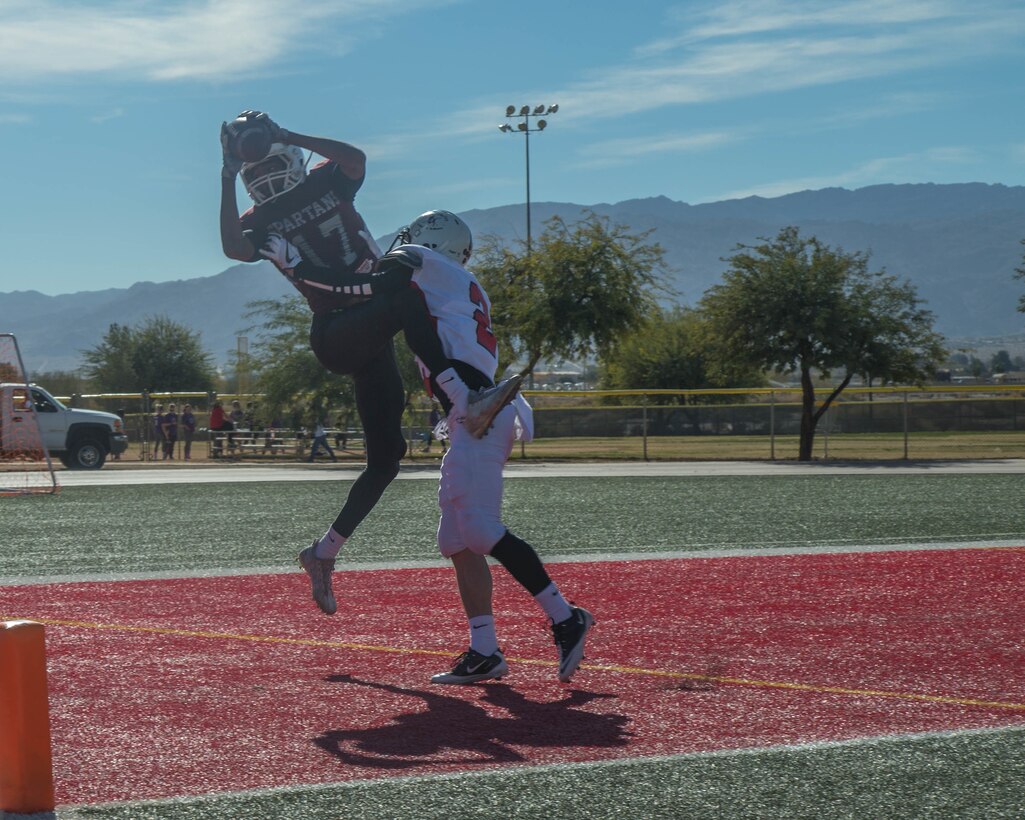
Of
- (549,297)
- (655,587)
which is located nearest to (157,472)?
(549,297)

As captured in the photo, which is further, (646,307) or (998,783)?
(646,307)

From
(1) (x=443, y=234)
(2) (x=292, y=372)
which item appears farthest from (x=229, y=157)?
(2) (x=292, y=372)

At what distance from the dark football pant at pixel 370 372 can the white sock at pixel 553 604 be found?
136 cm

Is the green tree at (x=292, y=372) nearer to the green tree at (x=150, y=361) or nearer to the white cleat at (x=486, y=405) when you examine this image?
the white cleat at (x=486, y=405)

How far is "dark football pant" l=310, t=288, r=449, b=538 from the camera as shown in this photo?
6.27 m

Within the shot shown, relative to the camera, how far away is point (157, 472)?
966 inches

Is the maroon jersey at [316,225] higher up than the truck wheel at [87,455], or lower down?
higher up

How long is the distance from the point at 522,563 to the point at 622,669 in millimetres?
724

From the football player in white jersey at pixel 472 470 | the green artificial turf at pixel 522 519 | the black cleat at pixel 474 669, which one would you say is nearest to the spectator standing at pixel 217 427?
the green artificial turf at pixel 522 519

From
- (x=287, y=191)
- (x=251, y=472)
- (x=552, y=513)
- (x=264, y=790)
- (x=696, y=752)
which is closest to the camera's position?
(x=264, y=790)

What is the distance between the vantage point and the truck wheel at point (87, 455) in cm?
2647

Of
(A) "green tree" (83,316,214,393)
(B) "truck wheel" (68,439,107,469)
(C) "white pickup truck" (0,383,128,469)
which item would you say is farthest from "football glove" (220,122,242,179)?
(A) "green tree" (83,316,214,393)

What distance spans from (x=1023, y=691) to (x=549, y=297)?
26335 mm

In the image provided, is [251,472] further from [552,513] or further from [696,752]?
[696,752]
